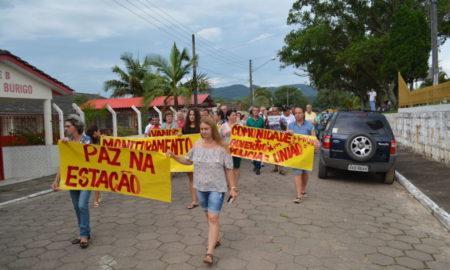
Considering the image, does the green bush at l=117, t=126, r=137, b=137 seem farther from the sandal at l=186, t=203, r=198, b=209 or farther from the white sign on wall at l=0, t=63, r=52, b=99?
the sandal at l=186, t=203, r=198, b=209

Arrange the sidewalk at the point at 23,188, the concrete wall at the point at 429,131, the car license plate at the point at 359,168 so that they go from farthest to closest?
1. the concrete wall at the point at 429,131
2. the car license plate at the point at 359,168
3. the sidewalk at the point at 23,188

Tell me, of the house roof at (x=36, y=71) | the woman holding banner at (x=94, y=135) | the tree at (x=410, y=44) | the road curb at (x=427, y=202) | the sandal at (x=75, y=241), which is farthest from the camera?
the tree at (x=410, y=44)

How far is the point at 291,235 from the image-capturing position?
5.57m

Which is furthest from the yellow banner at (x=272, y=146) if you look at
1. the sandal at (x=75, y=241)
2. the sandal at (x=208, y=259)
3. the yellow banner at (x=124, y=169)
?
the sandal at (x=75, y=241)

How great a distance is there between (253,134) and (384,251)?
475cm

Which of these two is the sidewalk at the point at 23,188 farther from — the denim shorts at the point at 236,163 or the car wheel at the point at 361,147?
the car wheel at the point at 361,147

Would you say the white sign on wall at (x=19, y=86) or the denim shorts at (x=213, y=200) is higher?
the white sign on wall at (x=19, y=86)

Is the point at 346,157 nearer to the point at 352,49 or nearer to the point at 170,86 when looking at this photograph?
the point at 170,86

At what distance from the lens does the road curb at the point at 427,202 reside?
20.5 feet

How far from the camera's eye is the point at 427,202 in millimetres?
7344

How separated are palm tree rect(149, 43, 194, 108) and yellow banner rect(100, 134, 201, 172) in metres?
17.0

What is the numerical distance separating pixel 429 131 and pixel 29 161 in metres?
12.7

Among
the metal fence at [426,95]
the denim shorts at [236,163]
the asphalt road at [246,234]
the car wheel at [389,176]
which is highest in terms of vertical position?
the metal fence at [426,95]

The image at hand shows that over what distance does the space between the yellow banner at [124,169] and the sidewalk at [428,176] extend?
187 inches
